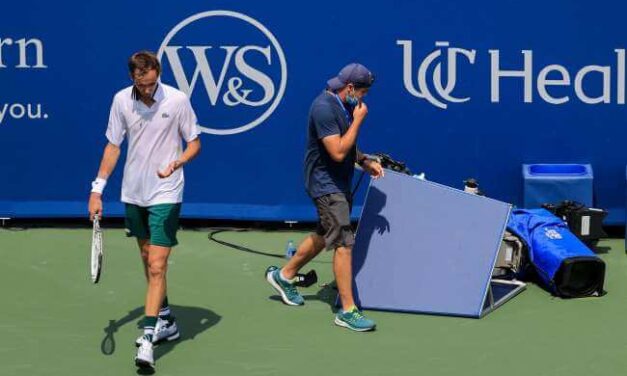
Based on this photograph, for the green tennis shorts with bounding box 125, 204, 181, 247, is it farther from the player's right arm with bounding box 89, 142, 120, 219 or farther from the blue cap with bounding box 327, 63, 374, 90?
the blue cap with bounding box 327, 63, 374, 90

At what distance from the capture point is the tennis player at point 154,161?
21.3 feet

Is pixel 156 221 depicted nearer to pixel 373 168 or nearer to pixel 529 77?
pixel 373 168

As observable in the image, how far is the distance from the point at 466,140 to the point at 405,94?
0.62 meters

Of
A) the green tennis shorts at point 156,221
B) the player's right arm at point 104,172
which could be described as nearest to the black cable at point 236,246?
the green tennis shorts at point 156,221

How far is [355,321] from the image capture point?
7035mm

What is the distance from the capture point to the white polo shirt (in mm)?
6523

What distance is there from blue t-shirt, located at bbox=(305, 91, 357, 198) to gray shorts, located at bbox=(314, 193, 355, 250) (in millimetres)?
47

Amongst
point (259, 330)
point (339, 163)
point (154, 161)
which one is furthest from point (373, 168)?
point (154, 161)

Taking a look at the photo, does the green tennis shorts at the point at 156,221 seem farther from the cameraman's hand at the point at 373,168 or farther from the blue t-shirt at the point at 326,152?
the cameraman's hand at the point at 373,168

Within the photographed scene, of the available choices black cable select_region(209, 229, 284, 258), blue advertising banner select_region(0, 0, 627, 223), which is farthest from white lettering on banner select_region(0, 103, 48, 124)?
black cable select_region(209, 229, 284, 258)

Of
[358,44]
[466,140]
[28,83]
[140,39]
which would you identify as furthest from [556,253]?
[28,83]

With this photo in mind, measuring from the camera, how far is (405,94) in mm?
9539

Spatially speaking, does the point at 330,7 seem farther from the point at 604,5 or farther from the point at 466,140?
the point at 604,5

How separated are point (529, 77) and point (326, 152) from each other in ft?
9.41
